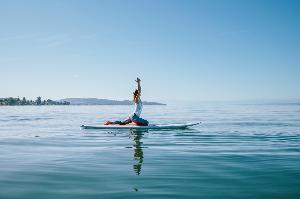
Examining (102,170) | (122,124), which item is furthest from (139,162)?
(122,124)

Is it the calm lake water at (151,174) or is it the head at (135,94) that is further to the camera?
the head at (135,94)

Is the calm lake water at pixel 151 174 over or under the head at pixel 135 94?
under

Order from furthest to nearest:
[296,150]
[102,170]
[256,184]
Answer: [296,150] < [102,170] < [256,184]

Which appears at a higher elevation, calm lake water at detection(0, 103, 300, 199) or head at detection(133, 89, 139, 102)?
head at detection(133, 89, 139, 102)

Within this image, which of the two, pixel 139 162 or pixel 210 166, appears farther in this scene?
pixel 139 162

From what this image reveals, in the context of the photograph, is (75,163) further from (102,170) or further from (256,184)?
(256,184)

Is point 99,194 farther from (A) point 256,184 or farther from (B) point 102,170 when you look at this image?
(A) point 256,184

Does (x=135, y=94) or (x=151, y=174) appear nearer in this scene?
(x=151, y=174)

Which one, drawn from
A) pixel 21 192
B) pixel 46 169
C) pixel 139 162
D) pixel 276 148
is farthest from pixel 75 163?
pixel 276 148

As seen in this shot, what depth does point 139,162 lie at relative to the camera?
12375 millimetres

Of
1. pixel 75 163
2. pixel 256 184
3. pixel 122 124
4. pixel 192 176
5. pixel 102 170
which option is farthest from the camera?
pixel 122 124

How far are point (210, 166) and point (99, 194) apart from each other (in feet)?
14.8

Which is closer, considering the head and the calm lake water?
the calm lake water

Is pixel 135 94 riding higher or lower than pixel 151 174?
higher
